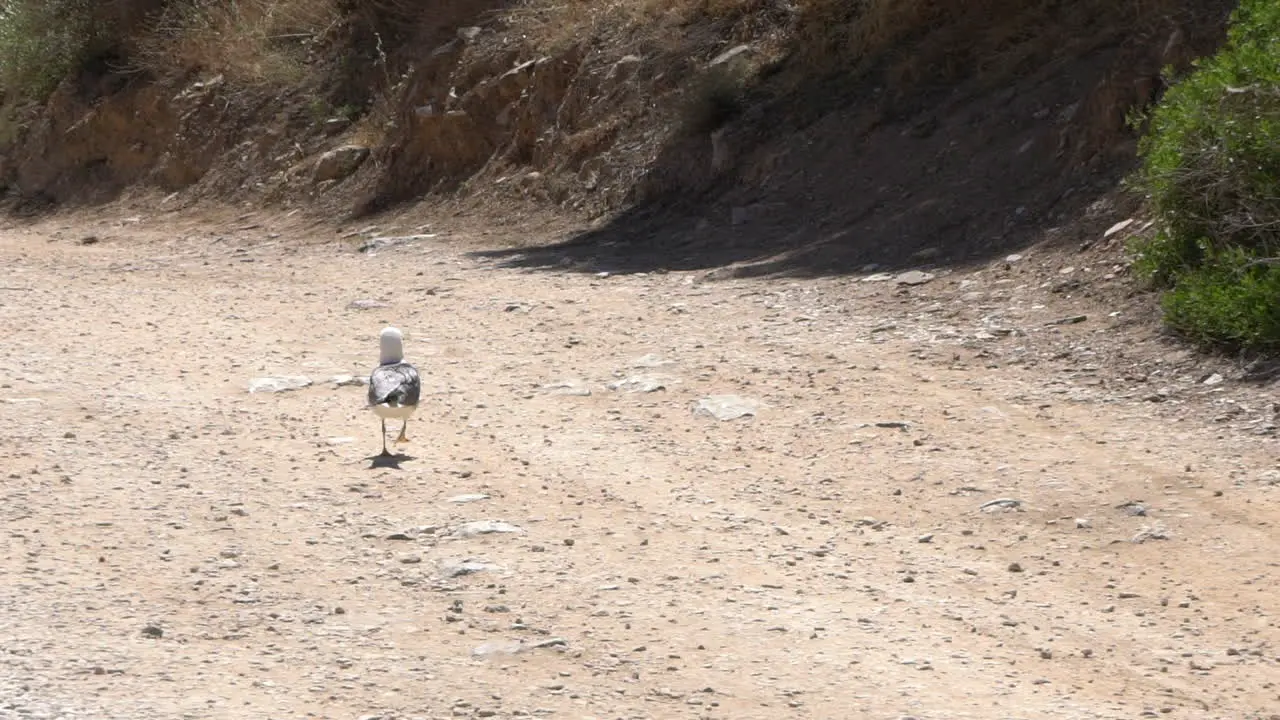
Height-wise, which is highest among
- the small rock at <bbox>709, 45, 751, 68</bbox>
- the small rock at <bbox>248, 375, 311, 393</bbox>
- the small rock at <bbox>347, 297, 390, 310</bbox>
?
the small rock at <bbox>709, 45, 751, 68</bbox>

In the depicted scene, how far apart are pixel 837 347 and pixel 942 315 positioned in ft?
3.05

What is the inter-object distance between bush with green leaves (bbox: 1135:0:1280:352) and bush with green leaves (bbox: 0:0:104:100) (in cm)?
1826

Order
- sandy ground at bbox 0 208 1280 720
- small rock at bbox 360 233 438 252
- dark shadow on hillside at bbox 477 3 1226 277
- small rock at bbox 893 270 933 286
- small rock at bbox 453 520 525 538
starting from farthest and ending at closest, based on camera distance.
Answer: small rock at bbox 360 233 438 252 → dark shadow on hillside at bbox 477 3 1226 277 → small rock at bbox 893 270 933 286 → small rock at bbox 453 520 525 538 → sandy ground at bbox 0 208 1280 720

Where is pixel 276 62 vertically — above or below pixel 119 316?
above

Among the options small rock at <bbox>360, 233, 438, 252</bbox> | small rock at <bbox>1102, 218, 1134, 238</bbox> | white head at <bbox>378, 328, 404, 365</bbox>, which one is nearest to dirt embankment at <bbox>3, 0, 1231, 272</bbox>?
small rock at <bbox>1102, 218, 1134, 238</bbox>

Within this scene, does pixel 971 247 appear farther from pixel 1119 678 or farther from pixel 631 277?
pixel 1119 678

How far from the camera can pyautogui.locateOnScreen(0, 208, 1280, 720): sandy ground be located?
4.57 metres

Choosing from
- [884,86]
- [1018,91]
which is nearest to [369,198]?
[884,86]

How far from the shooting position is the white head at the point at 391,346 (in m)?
7.45

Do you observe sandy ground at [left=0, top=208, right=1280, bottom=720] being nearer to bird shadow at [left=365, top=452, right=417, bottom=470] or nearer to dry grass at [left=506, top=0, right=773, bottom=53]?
bird shadow at [left=365, top=452, right=417, bottom=470]

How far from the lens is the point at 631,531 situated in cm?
611

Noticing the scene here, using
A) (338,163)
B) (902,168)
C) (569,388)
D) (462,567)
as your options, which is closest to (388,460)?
(462,567)

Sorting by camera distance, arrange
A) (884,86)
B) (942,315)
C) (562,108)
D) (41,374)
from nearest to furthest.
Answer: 1. (41,374)
2. (942,315)
3. (884,86)
4. (562,108)

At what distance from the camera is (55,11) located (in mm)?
23953
